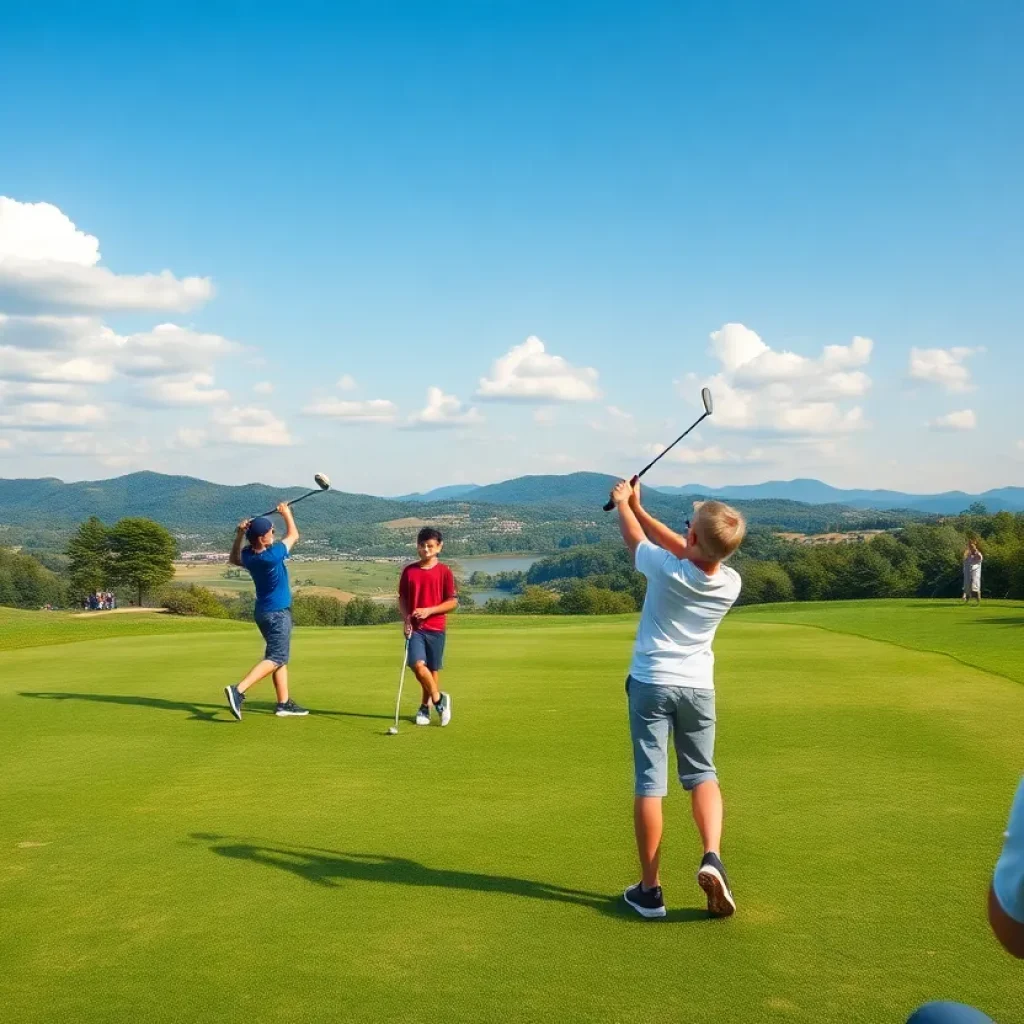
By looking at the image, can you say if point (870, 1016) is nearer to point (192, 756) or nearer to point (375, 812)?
point (375, 812)

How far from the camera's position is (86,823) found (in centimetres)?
727

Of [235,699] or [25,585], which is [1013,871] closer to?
[235,699]

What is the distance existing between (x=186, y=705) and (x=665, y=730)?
8604mm

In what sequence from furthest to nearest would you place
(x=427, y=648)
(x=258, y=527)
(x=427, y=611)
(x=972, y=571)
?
(x=972, y=571) < (x=258, y=527) < (x=427, y=648) < (x=427, y=611)

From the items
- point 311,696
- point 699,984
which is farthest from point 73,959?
point 311,696

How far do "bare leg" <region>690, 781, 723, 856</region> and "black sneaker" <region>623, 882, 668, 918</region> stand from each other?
402 millimetres

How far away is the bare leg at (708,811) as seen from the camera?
556 cm

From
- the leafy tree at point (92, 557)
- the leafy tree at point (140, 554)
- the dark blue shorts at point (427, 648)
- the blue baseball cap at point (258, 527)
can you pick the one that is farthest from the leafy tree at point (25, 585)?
the dark blue shorts at point (427, 648)

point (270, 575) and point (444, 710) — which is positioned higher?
point (270, 575)

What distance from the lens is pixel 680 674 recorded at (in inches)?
221

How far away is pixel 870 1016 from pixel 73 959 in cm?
371

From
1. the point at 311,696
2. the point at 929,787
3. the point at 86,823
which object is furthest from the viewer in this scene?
the point at 311,696

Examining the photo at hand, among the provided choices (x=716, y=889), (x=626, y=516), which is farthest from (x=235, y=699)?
(x=716, y=889)

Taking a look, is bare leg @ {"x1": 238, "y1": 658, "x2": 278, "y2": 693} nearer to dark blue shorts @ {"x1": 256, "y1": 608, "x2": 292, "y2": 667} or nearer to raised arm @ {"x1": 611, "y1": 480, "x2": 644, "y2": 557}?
dark blue shorts @ {"x1": 256, "y1": 608, "x2": 292, "y2": 667}
